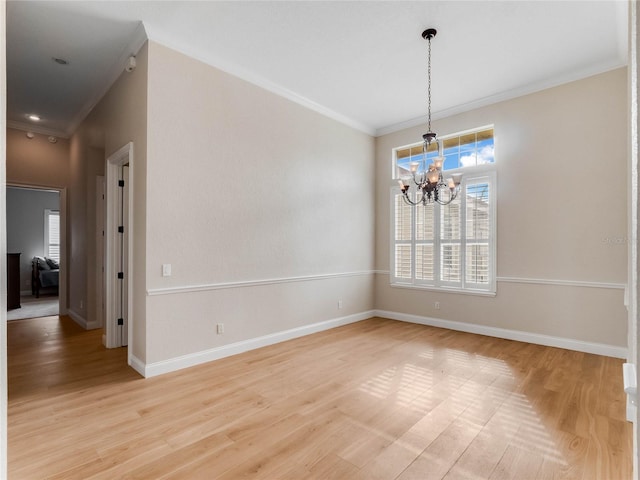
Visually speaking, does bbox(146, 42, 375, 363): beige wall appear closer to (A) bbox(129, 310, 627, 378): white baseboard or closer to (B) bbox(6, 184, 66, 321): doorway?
(A) bbox(129, 310, 627, 378): white baseboard

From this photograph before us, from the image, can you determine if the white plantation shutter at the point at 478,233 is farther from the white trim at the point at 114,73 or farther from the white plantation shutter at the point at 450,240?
the white trim at the point at 114,73

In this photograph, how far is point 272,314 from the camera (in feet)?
14.2

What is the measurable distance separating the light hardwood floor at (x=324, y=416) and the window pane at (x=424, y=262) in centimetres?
163

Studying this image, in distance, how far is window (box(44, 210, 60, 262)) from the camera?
9125mm

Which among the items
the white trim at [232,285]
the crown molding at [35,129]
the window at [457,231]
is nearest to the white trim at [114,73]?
the crown molding at [35,129]

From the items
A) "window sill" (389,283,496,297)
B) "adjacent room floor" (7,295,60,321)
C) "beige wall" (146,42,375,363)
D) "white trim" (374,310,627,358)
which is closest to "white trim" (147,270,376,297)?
"beige wall" (146,42,375,363)

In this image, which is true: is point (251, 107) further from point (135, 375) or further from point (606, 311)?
point (606, 311)

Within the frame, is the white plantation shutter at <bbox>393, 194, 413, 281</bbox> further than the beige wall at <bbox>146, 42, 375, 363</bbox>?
Yes

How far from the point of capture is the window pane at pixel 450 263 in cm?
510

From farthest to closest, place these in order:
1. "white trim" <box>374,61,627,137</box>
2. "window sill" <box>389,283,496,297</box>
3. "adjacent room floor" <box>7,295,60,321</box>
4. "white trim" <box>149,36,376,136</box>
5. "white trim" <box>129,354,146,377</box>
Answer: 1. "adjacent room floor" <box>7,295,60,321</box>
2. "window sill" <box>389,283,496,297</box>
3. "white trim" <box>374,61,627,137</box>
4. "white trim" <box>149,36,376,136</box>
5. "white trim" <box>129,354,146,377</box>

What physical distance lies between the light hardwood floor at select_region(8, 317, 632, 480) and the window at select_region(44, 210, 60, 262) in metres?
6.59

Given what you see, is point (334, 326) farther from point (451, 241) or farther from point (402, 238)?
point (451, 241)

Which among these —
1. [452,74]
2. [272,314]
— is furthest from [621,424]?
[452,74]

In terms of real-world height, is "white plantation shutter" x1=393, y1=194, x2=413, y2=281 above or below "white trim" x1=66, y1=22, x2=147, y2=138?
below
